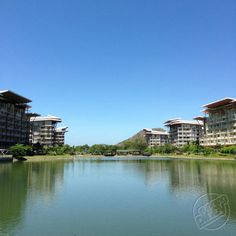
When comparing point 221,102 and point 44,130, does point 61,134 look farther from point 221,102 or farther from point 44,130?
point 221,102

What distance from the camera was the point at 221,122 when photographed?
389ft

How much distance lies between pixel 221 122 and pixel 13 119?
86.4 meters

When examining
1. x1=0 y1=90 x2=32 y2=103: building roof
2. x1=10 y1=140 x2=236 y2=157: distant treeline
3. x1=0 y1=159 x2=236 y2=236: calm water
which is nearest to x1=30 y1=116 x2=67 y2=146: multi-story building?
x1=10 y1=140 x2=236 y2=157: distant treeline

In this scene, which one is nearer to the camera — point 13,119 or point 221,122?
point 13,119

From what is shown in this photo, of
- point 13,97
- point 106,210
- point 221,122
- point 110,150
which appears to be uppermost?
point 13,97

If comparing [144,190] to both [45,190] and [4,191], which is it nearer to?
[45,190]

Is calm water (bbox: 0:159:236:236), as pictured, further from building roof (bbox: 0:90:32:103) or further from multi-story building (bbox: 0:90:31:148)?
multi-story building (bbox: 0:90:31:148)

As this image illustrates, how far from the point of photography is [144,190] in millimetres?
33656

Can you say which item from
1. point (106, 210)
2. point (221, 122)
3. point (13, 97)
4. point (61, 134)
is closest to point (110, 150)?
point (61, 134)

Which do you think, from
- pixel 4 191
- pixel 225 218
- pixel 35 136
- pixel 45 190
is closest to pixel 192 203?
pixel 225 218

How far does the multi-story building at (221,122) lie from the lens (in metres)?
111

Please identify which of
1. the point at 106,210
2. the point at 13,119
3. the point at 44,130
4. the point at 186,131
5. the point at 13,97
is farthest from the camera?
the point at 186,131

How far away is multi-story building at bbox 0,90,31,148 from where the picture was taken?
99900 mm

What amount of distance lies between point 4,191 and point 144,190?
16.5 m
